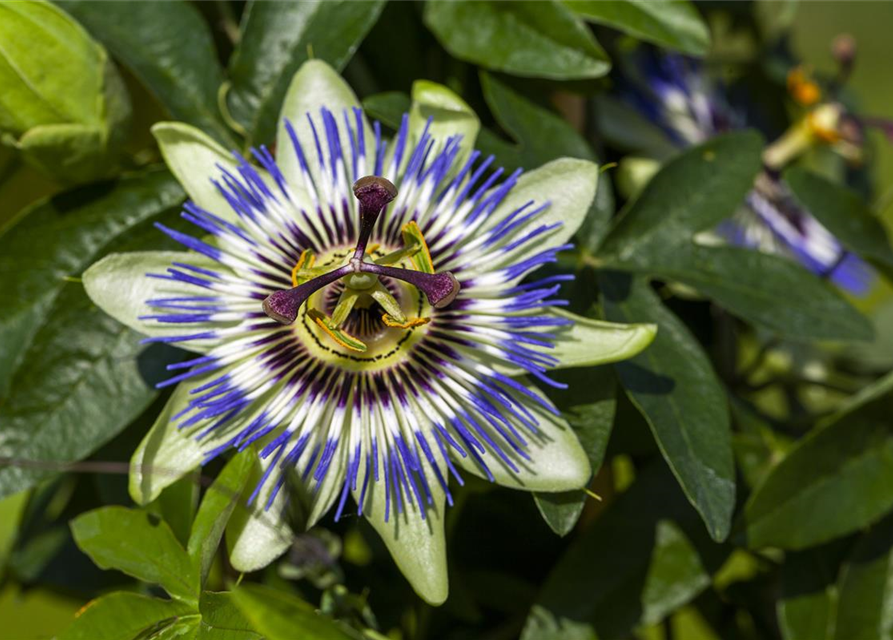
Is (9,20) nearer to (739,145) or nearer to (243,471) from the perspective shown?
(243,471)

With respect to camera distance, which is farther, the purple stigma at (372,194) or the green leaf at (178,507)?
the green leaf at (178,507)

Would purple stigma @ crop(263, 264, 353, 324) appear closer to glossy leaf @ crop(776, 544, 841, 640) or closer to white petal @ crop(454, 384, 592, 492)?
white petal @ crop(454, 384, 592, 492)

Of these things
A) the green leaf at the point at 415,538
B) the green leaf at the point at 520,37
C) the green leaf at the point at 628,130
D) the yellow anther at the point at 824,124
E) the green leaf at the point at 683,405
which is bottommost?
the green leaf at the point at 415,538

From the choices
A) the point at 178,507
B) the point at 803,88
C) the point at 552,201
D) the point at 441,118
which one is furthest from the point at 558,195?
the point at 803,88

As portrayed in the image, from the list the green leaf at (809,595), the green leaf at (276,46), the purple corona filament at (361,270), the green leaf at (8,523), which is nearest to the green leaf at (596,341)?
the purple corona filament at (361,270)

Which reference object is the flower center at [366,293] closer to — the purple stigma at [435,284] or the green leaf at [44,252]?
the purple stigma at [435,284]

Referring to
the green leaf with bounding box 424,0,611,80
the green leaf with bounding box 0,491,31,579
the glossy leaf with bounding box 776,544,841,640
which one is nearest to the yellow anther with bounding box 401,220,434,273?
the green leaf with bounding box 424,0,611,80

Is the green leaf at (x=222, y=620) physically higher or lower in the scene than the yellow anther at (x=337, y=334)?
lower
